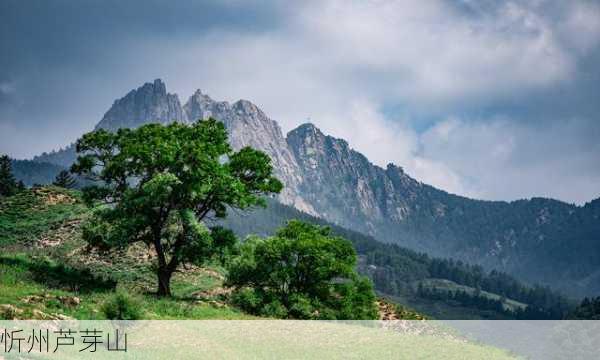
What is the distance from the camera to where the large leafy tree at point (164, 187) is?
38.2 metres

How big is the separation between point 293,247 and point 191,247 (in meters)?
7.40

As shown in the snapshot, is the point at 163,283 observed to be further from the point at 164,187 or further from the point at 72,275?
the point at 164,187

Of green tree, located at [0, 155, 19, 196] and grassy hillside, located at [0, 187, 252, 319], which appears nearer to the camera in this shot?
grassy hillside, located at [0, 187, 252, 319]

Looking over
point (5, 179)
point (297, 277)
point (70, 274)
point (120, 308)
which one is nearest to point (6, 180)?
point (5, 179)

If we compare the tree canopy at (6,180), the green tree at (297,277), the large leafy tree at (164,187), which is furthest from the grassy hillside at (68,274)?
the tree canopy at (6,180)

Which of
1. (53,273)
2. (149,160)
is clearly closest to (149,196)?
(149,160)

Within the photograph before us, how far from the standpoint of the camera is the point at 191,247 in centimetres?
4025

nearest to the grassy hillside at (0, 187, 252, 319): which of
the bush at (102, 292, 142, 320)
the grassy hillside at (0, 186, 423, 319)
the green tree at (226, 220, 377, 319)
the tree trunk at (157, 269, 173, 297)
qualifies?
the grassy hillside at (0, 186, 423, 319)

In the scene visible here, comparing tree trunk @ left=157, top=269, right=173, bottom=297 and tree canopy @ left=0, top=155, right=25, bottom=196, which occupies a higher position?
tree canopy @ left=0, top=155, right=25, bottom=196

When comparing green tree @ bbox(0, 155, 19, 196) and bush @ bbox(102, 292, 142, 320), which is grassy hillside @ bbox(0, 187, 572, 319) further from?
green tree @ bbox(0, 155, 19, 196)

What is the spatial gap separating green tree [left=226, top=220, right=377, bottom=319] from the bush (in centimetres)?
1441

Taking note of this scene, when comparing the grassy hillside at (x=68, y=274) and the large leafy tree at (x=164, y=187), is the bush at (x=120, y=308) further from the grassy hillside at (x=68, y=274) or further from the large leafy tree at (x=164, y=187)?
the large leafy tree at (x=164, y=187)

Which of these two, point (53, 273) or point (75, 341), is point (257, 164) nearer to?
point (53, 273)

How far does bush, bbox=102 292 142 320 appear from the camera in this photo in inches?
1085
